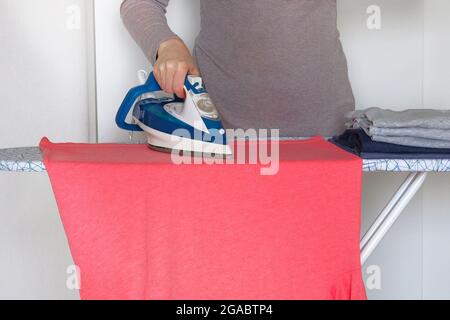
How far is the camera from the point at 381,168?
1145 mm

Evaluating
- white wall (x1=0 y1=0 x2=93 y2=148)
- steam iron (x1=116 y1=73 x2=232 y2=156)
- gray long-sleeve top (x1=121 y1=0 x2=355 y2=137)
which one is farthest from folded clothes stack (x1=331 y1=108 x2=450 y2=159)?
white wall (x1=0 y1=0 x2=93 y2=148)

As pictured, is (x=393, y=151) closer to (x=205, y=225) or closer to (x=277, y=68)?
(x=205, y=225)

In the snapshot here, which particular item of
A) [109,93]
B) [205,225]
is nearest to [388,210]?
[205,225]

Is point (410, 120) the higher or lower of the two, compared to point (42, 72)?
lower

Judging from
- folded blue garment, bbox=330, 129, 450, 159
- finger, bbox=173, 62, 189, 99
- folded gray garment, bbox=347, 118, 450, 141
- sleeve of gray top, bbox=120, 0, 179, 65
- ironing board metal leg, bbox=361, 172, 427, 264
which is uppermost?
sleeve of gray top, bbox=120, 0, 179, 65

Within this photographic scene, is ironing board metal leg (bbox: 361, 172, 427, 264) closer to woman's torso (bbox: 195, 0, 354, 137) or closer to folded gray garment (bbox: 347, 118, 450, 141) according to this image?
folded gray garment (bbox: 347, 118, 450, 141)

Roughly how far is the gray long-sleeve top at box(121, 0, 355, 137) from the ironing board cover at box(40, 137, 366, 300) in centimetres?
59

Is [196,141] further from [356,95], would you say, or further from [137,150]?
[356,95]

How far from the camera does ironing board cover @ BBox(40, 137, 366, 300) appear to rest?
109 centimetres

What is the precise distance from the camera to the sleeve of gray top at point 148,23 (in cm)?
149

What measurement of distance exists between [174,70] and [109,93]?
0.79 m

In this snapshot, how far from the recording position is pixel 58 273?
2100 millimetres

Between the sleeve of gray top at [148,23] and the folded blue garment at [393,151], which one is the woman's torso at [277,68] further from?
the folded blue garment at [393,151]

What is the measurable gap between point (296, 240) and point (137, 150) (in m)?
0.40
